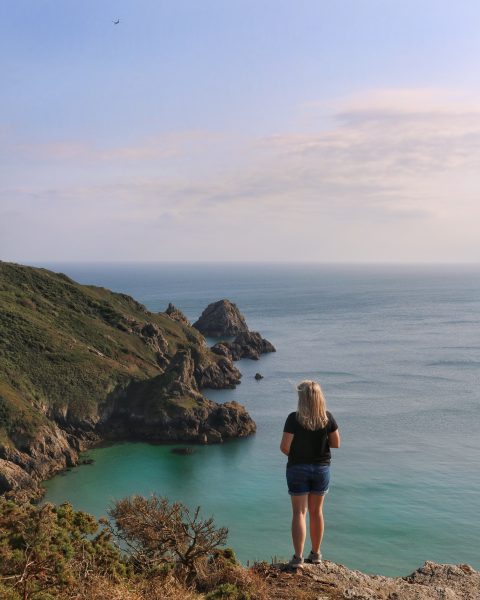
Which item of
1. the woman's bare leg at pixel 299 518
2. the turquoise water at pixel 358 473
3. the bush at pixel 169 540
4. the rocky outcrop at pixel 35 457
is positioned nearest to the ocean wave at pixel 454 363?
the turquoise water at pixel 358 473

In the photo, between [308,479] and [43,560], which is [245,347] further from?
[308,479]

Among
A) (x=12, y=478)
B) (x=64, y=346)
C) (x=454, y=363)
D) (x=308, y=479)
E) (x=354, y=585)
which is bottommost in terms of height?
(x=12, y=478)

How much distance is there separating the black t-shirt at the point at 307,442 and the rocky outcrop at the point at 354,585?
7.68 feet

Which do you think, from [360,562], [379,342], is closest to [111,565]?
[360,562]

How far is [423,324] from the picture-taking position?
172 meters

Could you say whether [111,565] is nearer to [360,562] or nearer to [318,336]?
[360,562]

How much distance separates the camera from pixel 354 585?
1124 cm

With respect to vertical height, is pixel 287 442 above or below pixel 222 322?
above

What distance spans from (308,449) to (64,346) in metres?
77.5

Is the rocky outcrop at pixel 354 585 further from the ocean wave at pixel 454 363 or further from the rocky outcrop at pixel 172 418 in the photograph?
the ocean wave at pixel 454 363

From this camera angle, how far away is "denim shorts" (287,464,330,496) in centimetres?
1052

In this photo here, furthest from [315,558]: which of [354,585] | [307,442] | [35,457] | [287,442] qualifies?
[35,457]

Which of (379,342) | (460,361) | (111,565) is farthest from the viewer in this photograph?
(379,342)

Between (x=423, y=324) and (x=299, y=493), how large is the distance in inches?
6702
